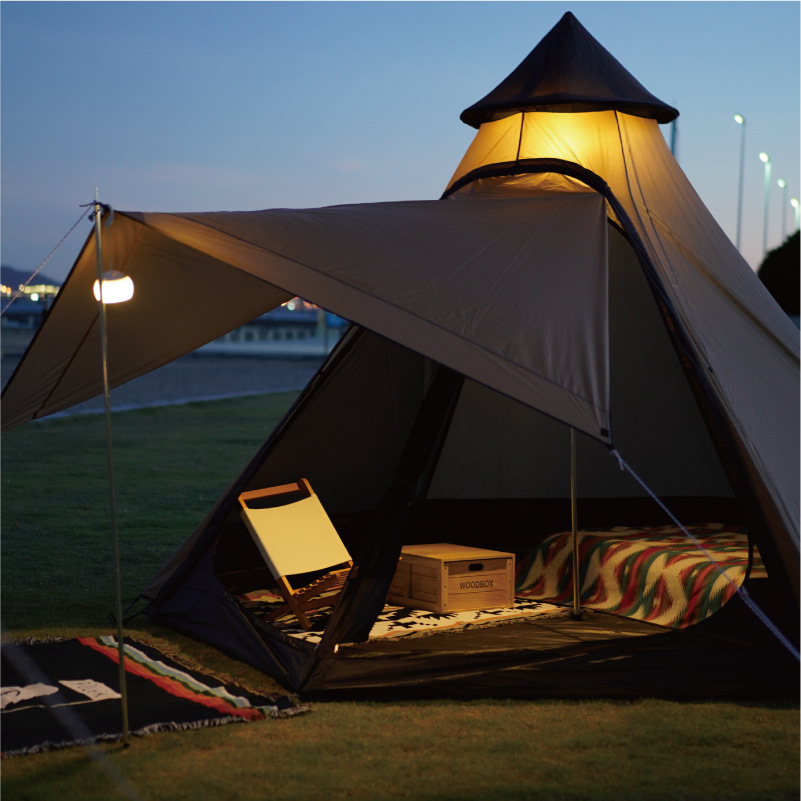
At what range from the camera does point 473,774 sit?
306cm

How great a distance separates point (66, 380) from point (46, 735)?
1539mm

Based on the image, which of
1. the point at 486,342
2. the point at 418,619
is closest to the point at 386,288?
the point at 486,342

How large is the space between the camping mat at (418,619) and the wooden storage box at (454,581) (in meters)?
0.05

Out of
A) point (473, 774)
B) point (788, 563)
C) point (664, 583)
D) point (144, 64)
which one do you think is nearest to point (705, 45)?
Answer: point (144, 64)

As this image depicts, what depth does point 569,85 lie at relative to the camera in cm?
474

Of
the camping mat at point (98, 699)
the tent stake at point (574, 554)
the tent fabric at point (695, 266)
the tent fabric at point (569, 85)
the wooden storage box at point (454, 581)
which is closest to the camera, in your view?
the camping mat at point (98, 699)

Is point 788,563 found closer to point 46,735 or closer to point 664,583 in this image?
point 664,583

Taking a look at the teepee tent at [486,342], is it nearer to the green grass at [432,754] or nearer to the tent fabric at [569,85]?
the tent fabric at [569,85]

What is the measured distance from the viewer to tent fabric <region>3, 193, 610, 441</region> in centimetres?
337

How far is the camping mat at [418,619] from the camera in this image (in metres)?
4.55

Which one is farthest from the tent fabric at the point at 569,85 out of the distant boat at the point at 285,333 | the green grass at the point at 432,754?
the distant boat at the point at 285,333

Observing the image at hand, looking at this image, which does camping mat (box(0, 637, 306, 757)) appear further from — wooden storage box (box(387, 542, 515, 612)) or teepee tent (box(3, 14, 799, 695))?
wooden storage box (box(387, 542, 515, 612))

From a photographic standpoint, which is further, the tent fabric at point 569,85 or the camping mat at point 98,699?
the tent fabric at point 569,85

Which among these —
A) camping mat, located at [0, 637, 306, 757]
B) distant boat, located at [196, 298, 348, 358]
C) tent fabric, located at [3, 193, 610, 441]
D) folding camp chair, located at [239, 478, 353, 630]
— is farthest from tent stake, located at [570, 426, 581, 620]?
distant boat, located at [196, 298, 348, 358]
